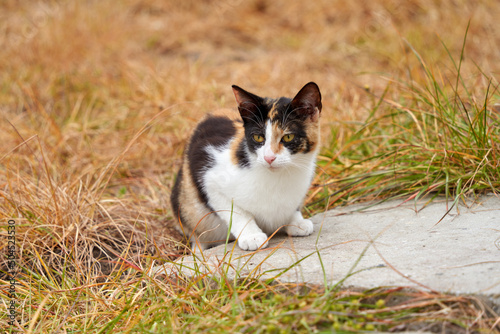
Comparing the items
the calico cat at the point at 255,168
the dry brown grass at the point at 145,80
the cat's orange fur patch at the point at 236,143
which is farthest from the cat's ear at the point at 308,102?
the dry brown grass at the point at 145,80

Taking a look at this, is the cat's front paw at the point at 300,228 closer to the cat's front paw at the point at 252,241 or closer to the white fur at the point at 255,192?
the white fur at the point at 255,192

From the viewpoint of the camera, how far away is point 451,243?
2297 mm

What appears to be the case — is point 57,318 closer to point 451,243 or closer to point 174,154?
point 451,243

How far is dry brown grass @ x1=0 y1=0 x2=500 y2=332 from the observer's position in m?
3.02

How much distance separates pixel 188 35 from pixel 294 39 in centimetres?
163

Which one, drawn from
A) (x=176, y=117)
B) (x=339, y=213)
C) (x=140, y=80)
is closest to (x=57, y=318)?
(x=339, y=213)

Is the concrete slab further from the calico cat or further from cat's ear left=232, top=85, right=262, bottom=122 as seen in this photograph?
cat's ear left=232, top=85, right=262, bottom=122

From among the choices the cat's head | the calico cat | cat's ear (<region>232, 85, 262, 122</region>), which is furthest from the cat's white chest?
cat's ear (<region>232, 85, 262, 122</region>)

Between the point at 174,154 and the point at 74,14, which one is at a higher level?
the point at 74,14

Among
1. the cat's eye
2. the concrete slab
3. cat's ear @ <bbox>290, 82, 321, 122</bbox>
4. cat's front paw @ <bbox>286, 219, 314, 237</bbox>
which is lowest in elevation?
cat's front paw @ <bbox>286, 219, 314, 237</bbox>

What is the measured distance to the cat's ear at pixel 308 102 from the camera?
2.42 meters

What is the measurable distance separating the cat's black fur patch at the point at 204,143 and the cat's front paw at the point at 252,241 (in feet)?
1.19

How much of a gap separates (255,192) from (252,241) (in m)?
0.26

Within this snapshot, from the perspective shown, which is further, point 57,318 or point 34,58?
point 34,58
